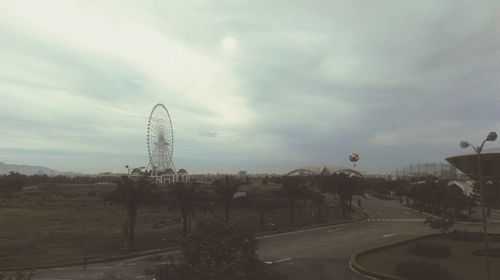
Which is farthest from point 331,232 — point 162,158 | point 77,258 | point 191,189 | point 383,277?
point 162,158

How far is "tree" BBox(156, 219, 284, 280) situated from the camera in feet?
40.1

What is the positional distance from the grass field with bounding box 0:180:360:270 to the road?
4232 millimetres

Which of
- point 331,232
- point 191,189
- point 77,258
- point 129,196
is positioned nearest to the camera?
point 77,258

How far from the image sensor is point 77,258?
126ft

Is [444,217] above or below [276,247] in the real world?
above

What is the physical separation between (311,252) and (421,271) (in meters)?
12.4

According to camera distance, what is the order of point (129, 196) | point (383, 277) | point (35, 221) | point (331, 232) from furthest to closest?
point (35, 221)
point (331, 232)
point (129, 196)
point (383, 277)

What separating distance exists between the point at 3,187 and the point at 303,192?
81156mm

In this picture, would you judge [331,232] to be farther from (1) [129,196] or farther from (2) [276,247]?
(1) [129,196]

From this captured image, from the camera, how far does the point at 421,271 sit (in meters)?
28.8

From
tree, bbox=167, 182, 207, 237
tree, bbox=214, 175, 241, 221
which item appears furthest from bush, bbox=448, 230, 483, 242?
tree, bbox=167, 182, 207, 237

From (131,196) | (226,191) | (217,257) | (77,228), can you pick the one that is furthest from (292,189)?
(217,257)

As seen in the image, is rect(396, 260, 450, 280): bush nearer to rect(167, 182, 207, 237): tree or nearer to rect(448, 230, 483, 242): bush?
rect(448, 230, 483, 242): bush

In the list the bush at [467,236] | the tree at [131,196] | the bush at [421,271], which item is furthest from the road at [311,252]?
the tree at [131,196]
